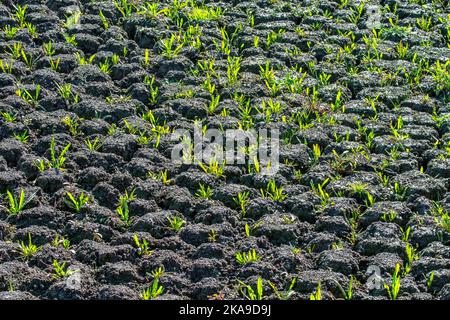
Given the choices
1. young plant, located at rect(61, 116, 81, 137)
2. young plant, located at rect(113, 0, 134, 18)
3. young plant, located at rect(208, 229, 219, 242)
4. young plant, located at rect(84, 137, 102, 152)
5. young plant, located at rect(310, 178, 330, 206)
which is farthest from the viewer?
young plant, located at rect(113, 0, 134, 18)

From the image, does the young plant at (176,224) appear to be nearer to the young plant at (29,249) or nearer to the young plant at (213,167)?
the young plant at (213,167)

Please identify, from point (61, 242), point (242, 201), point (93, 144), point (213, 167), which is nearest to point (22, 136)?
point (93, 144)

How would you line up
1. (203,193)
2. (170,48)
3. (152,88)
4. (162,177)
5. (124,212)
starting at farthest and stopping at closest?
(170,48)
(152,88)
(162,177)
(203,193)
(124,212)

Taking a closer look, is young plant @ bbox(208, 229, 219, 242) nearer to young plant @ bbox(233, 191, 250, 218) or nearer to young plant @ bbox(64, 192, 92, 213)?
young plant @ bbox(233, 191, 250, 218)

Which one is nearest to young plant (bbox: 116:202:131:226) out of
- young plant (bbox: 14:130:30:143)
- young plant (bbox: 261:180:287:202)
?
young plant (bbox: 261:180:287:202)

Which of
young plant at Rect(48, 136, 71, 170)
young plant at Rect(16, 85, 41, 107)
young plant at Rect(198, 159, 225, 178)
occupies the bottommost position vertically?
young plant at Rect(198, 159, 225, 178)

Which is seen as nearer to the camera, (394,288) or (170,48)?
(394,288)

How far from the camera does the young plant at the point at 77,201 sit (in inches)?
184

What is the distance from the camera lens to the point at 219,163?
5012 millimetres

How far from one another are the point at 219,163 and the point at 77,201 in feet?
2.41

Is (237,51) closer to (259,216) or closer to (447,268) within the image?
(259,216)

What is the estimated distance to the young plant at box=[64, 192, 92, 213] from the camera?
4668 millimetres

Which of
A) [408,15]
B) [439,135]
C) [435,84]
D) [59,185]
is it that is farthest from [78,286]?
[408,15]

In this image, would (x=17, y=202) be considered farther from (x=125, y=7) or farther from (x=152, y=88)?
(x=125, y=7)
